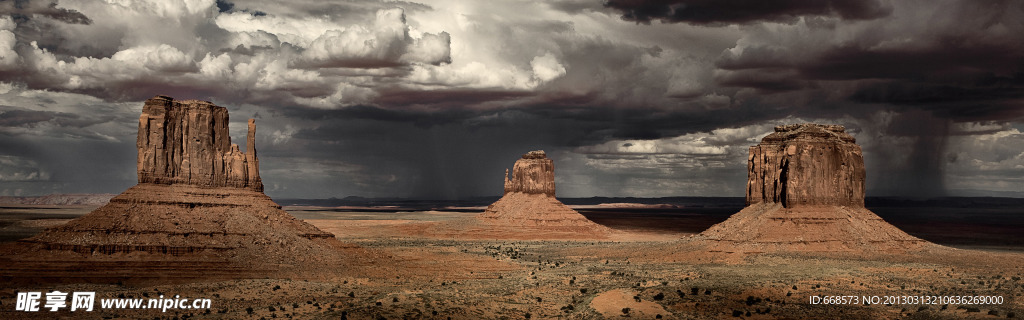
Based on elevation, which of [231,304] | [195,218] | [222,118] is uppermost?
[222,118]

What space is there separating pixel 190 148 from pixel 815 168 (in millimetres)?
56333

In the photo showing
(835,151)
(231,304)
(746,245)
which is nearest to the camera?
(231,304)

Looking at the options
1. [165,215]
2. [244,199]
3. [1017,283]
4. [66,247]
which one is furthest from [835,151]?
[66,247]

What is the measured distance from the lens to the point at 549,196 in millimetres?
139000

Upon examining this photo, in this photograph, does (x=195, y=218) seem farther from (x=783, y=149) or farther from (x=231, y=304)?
(x=783, y=149)

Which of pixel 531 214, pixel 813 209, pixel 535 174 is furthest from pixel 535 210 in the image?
pixel 813 209

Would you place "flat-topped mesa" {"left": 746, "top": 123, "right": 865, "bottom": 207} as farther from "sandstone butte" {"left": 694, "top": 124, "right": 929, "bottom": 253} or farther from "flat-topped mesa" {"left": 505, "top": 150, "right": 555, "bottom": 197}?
"flat-topped mesa" {"left": 505, "top": 150, "right": 555, "bottom": 197}

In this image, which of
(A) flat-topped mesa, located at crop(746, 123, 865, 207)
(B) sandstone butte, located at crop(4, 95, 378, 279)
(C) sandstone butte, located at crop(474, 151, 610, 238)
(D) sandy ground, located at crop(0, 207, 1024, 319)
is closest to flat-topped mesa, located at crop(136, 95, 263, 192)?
(B) sandstone butte, located at crop(4, 95, 378, 279)

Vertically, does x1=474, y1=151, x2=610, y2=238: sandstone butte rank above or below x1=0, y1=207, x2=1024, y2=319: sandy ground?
above

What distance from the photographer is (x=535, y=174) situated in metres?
138

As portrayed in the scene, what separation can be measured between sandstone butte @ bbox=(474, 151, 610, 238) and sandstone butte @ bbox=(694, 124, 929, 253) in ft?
148

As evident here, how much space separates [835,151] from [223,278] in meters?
58.5

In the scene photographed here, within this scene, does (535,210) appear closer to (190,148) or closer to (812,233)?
(812,233)

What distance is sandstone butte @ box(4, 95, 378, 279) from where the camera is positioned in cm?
4956
